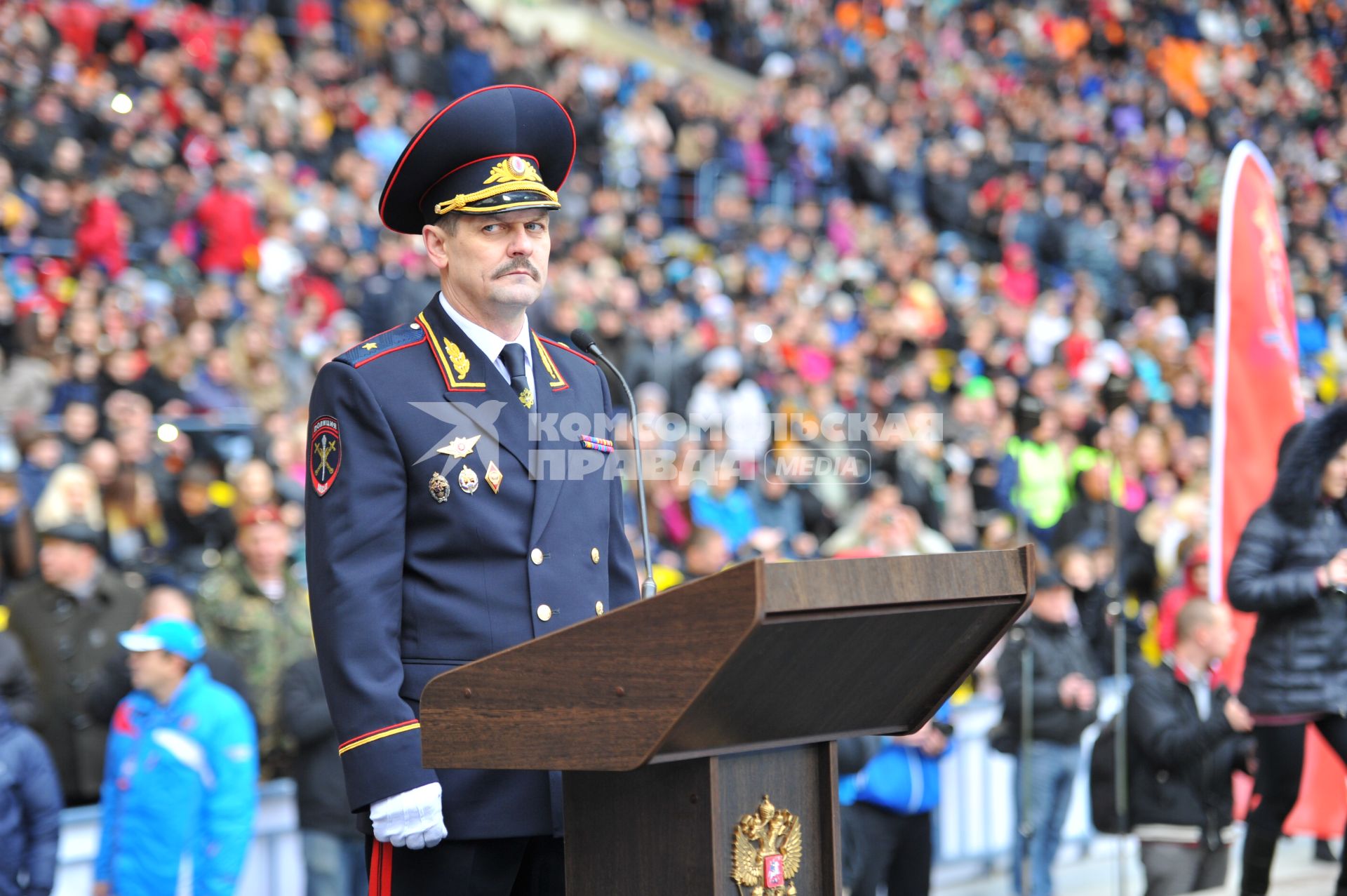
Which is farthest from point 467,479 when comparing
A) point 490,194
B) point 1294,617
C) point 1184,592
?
point 1184,592

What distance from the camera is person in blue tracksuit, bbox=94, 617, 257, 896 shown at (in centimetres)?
452

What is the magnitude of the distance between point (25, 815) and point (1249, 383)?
4616mm

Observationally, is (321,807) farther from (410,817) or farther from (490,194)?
(490,194)

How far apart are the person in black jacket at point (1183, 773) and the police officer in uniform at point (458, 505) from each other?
11.4ft

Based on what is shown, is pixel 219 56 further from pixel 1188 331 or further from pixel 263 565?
pixel 1188 331

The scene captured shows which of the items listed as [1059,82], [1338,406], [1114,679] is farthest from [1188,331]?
[1338,406]

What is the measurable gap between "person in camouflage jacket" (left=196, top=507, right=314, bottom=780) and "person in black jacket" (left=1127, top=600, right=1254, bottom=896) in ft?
9.40

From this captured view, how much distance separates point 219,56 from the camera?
468 inches

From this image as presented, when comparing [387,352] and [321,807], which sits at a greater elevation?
[387,352]

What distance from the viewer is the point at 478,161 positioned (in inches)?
101

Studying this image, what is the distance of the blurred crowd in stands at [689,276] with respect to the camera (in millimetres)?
7113

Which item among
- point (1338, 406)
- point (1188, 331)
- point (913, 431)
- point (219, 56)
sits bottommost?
point (1338, 406)

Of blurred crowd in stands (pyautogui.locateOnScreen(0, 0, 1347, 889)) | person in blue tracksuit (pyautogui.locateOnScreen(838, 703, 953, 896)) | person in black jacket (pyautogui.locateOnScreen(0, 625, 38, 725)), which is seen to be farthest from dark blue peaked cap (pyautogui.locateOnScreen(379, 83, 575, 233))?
person in blue tracksuit (pyautogui.locateOnScreen(838, 703, 953, 896))

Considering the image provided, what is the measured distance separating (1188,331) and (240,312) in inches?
355
